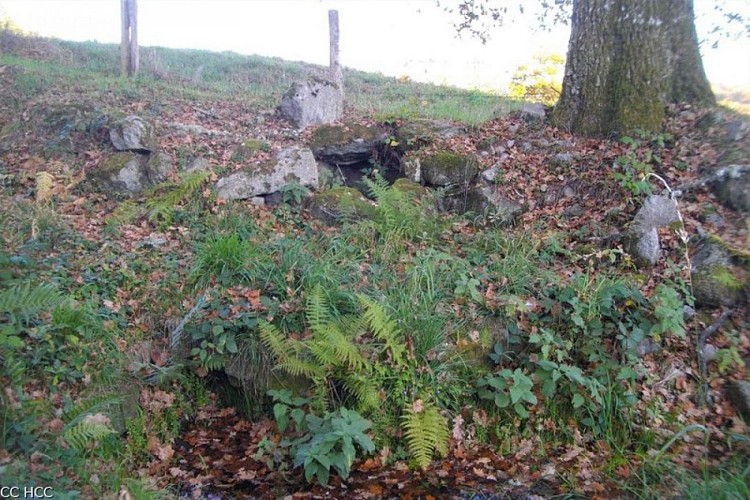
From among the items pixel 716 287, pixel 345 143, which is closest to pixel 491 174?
pixel 345 143

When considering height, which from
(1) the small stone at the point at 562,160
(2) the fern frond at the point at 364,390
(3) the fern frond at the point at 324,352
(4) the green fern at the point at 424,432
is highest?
(1) the small stone at the point at 562,160

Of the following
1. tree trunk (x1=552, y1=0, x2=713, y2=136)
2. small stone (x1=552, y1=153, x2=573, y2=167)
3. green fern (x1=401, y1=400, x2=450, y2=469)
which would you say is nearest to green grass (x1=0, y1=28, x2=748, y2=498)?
green fern (x1=401, y1=400, x2=450, y2=469)

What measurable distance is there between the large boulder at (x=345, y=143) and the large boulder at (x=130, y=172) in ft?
7.31

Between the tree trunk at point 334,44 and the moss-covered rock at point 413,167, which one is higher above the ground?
the tree trunk at point 334,44

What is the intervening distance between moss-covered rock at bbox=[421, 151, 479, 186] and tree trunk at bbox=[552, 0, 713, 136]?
1.78 metres

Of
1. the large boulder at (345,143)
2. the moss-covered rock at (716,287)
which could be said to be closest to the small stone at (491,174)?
the large boulder at (345,143)

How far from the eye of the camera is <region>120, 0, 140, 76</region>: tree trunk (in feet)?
40.7

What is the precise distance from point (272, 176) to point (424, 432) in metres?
4.37

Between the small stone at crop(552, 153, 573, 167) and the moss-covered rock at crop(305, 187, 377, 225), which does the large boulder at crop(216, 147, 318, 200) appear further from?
the small stone at crop(552, 153, 573, 167)

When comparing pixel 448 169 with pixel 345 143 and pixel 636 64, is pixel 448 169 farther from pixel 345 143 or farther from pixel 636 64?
pixel 636 64

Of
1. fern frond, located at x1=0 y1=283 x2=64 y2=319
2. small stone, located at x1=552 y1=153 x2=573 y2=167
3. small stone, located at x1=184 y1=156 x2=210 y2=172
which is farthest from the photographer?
small stone, located at x1=184 y1=156 x2=210 y2=172

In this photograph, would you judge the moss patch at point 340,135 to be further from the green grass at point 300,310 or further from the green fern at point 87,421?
the green fern at point 87,421

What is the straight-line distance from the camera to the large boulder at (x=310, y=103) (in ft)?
32.4

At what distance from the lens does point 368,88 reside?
14.5 meters
